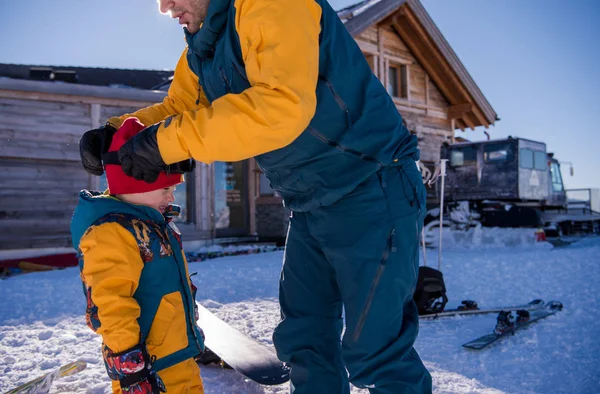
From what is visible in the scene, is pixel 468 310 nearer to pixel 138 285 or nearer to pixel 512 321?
pixel 512 321

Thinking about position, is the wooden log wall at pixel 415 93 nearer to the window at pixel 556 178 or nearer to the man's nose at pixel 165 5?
the window at pixel 556 178

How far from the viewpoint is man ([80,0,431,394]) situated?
53.4 inches

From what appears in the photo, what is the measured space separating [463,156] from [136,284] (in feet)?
40.3

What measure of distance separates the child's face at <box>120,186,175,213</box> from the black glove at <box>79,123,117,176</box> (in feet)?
0.71

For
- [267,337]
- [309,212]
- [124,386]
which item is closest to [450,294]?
[267,337]

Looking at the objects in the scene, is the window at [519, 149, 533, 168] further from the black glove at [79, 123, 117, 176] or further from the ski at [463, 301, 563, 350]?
the black glove at [79, 123, 117, 176]

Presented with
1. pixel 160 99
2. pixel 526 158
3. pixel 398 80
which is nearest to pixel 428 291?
pixel 160 99

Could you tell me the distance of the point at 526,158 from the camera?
40.5 ft

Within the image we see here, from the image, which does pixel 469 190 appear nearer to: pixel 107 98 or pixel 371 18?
pixel 371 18

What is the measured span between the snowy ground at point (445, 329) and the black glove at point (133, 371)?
858 mm

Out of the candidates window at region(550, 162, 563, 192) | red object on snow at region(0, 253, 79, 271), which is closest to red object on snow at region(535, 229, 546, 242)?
window at region(550, 162, 563, 192)

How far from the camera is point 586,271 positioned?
6.61 meters

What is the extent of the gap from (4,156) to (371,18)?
29.3ft

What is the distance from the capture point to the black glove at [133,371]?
162 cm
